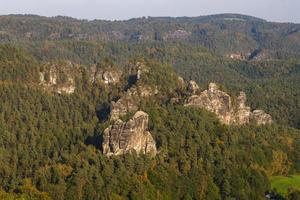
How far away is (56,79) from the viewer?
18325 cm

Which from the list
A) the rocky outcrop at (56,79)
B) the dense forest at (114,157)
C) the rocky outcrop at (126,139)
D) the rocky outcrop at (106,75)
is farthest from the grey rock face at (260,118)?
the rocky outcrop at (56,79)

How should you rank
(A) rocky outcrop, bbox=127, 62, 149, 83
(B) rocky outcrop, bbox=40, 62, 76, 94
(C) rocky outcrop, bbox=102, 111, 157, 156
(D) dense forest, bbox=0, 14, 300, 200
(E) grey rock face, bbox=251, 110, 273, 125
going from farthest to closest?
(A) rocky outcrop, bbox=127, 62, 149, 83 → (B) rocky outcrop, bbox=40, 62, 76, 94 → (E) grey rock face, bbox=251, 110, 273, 125 → (C) rocky outcrop, bbox=102, 111, 157, 156 → (D) dense forest, bbox=0, 14, 300, 200

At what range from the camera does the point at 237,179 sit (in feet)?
406

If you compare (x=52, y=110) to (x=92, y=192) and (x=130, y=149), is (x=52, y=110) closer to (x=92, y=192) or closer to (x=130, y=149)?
(x=130, y=149)

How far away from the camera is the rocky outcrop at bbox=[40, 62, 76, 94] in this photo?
183 m

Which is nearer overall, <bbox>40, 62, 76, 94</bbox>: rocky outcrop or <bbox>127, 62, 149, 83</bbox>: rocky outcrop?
<bbox>40, 62, 76, 94</bbox>: rocky outcrop

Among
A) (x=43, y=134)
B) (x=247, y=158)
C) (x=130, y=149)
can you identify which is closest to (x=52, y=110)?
(x=43, y=134)

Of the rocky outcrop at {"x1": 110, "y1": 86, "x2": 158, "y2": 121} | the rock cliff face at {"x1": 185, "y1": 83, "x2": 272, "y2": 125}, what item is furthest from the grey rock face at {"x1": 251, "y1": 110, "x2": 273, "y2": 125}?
the rocky outcrop at {"x1": 110, "y1": 86, "x2": 158, "y2": 121}

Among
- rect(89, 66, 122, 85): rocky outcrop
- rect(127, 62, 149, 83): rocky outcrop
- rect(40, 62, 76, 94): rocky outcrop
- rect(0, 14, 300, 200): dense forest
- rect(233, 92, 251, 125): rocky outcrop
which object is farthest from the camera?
rect(89, 66, 122, 85): rocky outcrop

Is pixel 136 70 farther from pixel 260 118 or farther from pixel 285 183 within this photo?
pixel 285 183

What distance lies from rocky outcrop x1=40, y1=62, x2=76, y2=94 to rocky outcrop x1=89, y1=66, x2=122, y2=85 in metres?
10.0

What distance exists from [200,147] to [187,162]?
9.42 meters

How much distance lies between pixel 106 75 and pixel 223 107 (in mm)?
42985

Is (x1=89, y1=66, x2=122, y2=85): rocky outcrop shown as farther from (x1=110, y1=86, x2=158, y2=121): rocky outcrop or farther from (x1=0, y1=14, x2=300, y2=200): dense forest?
(x1=110, y1=86, x2=158, y2=121): rocky outcrop
